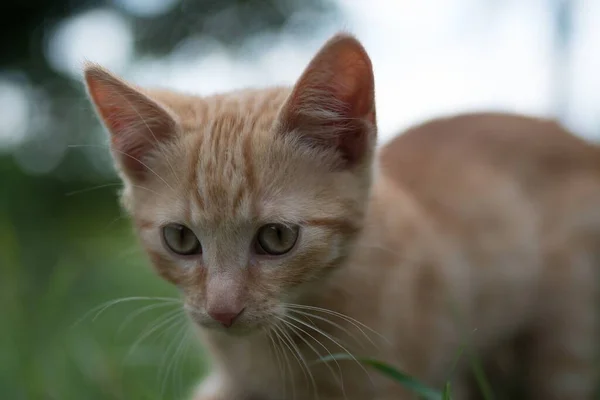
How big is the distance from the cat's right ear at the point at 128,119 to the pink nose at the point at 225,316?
451mm

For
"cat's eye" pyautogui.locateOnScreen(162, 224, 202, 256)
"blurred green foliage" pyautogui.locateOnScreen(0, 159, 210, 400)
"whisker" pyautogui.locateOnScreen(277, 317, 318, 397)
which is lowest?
→ "blurred green foliage" pyautogui.locateOnScreen(0, 159, 210, 400)

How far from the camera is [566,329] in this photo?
2037mm

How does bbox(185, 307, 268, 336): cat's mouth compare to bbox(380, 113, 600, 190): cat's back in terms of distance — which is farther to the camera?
bbox(380, 113, 600, 190): cat's back

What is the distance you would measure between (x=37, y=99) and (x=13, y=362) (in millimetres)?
4055

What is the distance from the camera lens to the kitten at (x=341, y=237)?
137 centimetres

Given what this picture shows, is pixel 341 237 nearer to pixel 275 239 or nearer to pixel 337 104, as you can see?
pixel 275 239

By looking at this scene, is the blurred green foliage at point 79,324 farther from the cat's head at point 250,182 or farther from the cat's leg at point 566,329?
the cat's leg at point 566,329

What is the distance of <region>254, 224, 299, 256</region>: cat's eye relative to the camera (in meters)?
1.38

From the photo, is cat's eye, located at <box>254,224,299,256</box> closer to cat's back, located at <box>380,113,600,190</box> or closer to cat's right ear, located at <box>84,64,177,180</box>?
cat's right ear, located at <box>84,64,177,180</box>

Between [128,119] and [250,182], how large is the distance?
38 cm

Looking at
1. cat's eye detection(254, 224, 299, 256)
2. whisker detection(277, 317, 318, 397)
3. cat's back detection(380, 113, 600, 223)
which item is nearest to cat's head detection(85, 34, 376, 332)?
cat's eye detection(254, 224, 299, 256)

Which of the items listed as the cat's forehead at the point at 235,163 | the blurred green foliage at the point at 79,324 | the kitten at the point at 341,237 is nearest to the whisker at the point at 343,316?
the kitten at the point at 341,237

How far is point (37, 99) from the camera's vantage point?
5512 mm

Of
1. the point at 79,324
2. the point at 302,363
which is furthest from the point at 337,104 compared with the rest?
the point at 79,324
